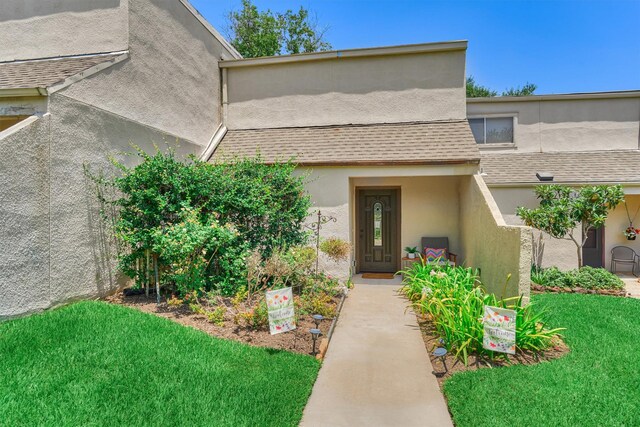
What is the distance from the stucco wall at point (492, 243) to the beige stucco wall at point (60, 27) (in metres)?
9.39

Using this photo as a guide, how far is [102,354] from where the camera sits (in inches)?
171

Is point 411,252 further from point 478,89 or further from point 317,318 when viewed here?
point 478,89

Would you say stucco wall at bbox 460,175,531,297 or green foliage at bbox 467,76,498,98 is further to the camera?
green foliage at bbox 467,76,498,98

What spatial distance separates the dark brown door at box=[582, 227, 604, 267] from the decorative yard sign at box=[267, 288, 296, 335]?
37.7ft

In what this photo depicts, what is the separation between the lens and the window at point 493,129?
13.2m

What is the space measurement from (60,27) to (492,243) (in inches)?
456

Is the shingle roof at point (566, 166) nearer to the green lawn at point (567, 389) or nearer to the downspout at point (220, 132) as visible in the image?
the green lawn at point (567, 389)

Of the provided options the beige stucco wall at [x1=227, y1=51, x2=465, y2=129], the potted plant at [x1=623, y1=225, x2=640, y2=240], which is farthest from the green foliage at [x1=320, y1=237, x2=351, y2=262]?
the potted plant at [x1=623, y1=225, x2=640, y2=240]

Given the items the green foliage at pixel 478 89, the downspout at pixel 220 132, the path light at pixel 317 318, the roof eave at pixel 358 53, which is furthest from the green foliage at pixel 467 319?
the green foliage at pixel 478 89

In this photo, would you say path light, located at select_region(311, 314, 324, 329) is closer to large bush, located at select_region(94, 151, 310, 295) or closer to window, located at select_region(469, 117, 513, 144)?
large bush, located at select_region(94, 151, 310, 295)

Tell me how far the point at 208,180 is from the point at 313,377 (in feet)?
15.3

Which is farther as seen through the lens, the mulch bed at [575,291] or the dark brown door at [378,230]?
the dark brown door at [378,230]

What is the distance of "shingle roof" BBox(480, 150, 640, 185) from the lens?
1078 cm

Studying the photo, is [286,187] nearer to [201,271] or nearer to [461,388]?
[201,271]
